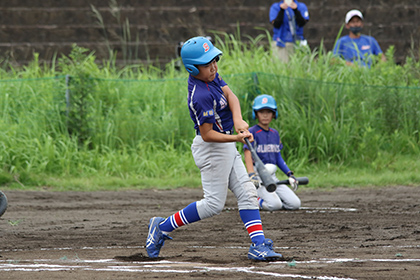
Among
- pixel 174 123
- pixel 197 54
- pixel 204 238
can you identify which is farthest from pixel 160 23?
pixel 197 54

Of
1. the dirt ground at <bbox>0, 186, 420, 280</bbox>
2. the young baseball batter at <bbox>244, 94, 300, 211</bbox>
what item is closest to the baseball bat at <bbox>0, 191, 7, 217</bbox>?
the dirt ground at <bbox>0, 186, 420, 280</bbox>

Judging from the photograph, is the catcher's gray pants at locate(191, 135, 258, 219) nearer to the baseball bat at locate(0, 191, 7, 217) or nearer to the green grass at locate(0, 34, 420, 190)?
the baseball bat at locate(0, 191, 7, 217)

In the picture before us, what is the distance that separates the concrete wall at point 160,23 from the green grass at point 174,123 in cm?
307

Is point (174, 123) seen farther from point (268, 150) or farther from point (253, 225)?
point (253, 225)

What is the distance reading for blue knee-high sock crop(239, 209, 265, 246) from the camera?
5.60 metres

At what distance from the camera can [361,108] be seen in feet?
43.5

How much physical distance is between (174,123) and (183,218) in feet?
25.2

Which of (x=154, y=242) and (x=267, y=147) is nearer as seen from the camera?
(x=154, y=242)

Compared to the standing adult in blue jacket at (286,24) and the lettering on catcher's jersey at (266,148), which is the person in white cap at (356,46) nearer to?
the standing adult in blue jacket at (286,24)

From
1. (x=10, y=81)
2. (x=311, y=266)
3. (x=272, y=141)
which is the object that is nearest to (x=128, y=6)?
(x=10, y=81)

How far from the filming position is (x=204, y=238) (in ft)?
23.1

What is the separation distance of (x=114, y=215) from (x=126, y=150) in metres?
4.19

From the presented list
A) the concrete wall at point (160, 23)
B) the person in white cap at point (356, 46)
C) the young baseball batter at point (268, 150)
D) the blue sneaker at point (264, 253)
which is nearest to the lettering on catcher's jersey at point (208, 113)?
the blue sneaker at point (264, 253)

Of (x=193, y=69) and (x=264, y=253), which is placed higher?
(x=193, y=69)
